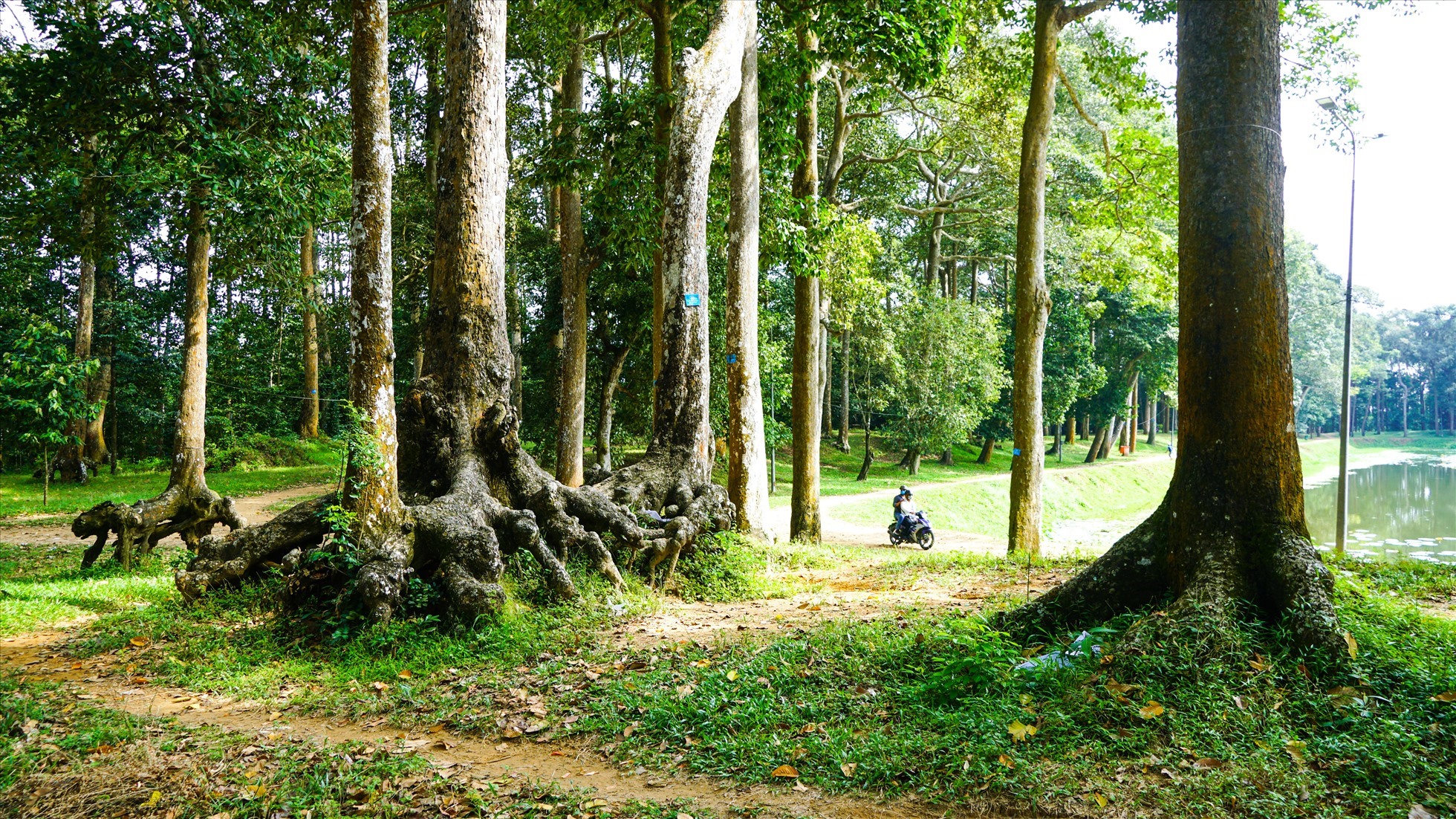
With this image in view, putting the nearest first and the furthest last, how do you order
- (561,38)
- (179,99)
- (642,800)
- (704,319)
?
1. (642,800)
2. (704,319)
3. (179,99)
4. (561,38)

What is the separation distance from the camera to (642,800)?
3.68 m

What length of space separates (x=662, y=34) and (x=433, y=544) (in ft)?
27.6

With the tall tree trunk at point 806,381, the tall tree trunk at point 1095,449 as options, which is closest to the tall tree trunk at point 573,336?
the tall tree trunk at point 806,381

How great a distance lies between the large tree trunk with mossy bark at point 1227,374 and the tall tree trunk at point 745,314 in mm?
5942

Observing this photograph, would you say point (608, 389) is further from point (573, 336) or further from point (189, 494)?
point (189, 494)

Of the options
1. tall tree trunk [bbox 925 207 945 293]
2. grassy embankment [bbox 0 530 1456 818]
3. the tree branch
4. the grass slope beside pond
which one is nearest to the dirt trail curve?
grassy embankment [bbox 0 530 1456 818]

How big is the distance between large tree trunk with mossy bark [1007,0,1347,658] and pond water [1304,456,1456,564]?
6893 millimetres

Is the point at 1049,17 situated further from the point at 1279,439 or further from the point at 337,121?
the point at 337,121

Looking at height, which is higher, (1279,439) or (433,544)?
(1279,439)

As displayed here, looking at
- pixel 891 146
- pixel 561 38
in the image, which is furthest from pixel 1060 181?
pixel 561 38

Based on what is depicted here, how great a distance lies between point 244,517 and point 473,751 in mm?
13042

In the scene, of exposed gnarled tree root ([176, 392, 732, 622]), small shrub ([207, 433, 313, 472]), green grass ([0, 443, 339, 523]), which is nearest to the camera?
exposed gnarled tree root ([176, 392, 732, 622])

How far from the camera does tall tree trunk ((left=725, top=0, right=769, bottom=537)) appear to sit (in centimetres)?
1084

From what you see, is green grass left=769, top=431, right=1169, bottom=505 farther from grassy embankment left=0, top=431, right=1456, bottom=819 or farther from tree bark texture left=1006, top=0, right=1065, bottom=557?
grassy embankment left=0, top=431, right=1456, bottom=819
